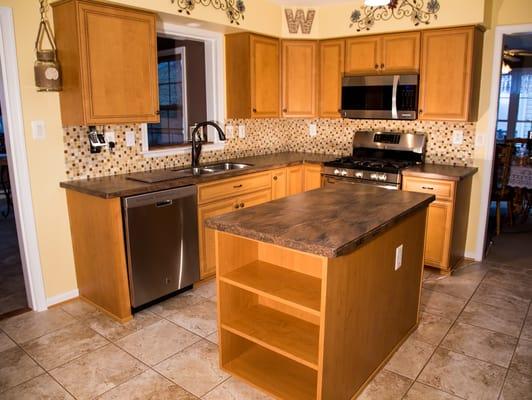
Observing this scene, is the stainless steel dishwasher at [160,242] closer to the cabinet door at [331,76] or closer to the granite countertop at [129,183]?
the granite countertop at [129,183]

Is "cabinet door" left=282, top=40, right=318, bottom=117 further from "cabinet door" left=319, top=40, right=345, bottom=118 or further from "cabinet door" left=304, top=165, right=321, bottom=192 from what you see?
"cabinet door" left=304, top=165, right=321, bottom=192

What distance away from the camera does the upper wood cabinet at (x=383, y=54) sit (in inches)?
156

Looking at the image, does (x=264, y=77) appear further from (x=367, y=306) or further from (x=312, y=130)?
(x=367, y=306)

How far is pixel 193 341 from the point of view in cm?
278

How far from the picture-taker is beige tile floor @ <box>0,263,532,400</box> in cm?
231

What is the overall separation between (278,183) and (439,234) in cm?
152

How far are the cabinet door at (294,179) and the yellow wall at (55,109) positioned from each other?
138cm

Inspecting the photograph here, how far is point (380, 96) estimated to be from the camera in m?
4.14

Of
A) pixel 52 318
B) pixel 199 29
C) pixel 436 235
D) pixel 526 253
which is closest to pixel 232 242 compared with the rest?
pixel 52 318

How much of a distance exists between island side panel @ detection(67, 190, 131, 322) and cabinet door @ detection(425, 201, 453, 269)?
2448 mm

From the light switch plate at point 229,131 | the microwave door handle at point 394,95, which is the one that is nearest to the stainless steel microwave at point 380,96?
the microwave door handle at point 394,95

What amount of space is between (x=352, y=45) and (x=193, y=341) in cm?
311

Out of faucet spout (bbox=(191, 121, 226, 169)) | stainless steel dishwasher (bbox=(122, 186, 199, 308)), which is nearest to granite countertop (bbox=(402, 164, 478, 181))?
faucet spout (bbox=(191, 121, 226, 169))

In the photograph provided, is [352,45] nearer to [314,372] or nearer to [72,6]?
[72,6]
